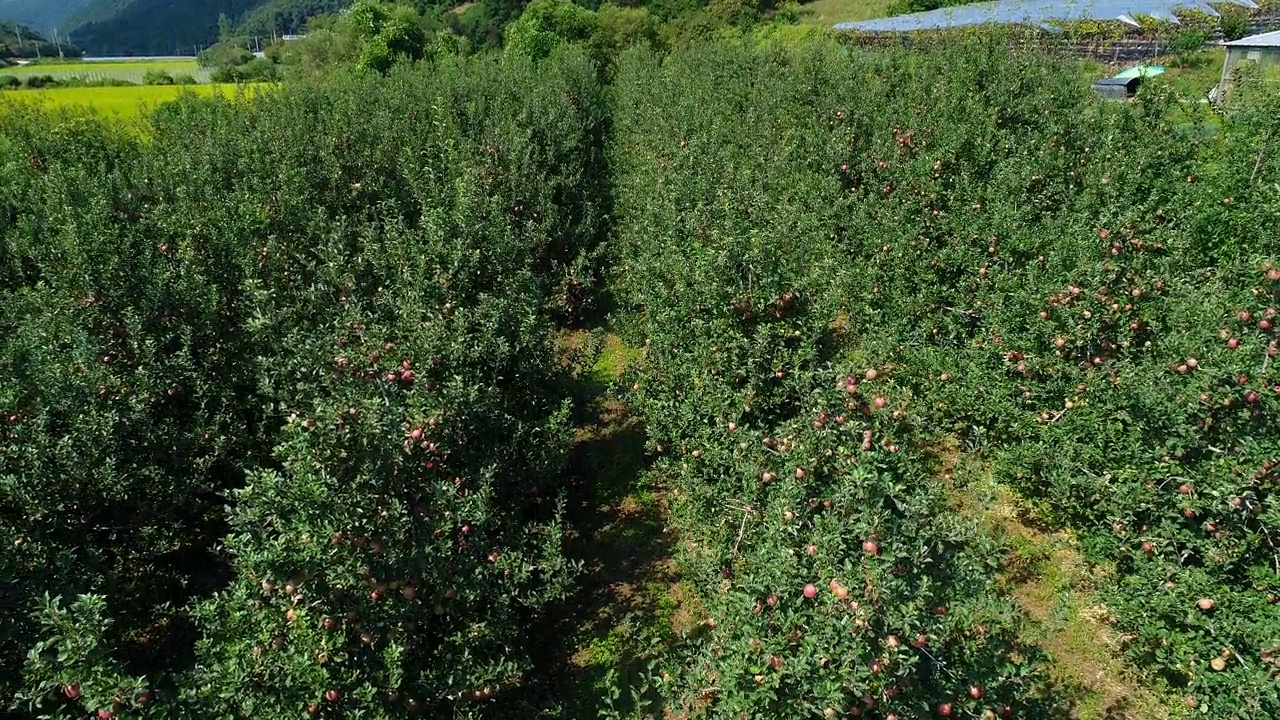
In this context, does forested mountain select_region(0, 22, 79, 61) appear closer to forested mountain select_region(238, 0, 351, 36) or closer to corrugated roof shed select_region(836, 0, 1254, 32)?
forested mountain select_region(238, 0, 351, 36)

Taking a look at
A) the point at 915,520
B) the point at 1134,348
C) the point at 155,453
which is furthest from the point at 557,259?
the point at 915,520

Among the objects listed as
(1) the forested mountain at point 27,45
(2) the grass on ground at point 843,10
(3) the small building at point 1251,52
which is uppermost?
(1) the forested mountain at point 27,45

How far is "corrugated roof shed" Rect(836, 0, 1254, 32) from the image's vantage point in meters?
22.8

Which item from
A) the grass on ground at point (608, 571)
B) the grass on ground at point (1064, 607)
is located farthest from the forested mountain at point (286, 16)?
the grass on ground at point (1064, 607)

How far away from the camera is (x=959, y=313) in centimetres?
620

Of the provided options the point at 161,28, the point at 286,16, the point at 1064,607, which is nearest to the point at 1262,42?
the point at 1064,607

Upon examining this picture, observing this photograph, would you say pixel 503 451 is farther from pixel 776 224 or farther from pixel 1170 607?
pixel 1170 607

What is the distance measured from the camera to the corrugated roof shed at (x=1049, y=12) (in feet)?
74.9

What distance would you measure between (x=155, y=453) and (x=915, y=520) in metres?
4.35

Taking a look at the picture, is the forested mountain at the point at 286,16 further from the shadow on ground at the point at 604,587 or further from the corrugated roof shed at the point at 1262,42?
the shadow on ground at the point at 604,587

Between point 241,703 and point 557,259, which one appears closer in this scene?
point 241,703

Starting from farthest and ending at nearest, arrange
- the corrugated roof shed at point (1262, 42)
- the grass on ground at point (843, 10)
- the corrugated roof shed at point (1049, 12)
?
1. the grass on ground at point (843, 10)
2. the corrugated roof shed at point (1049, 12)
3. the corrugated roof shed at point (1262, 42)

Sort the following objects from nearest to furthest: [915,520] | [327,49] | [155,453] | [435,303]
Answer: [915,520]
[155,453]
[435,303]
[327,49]

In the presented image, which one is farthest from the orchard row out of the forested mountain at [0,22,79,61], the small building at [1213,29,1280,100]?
the forested mountain at [0,22,79,61]
